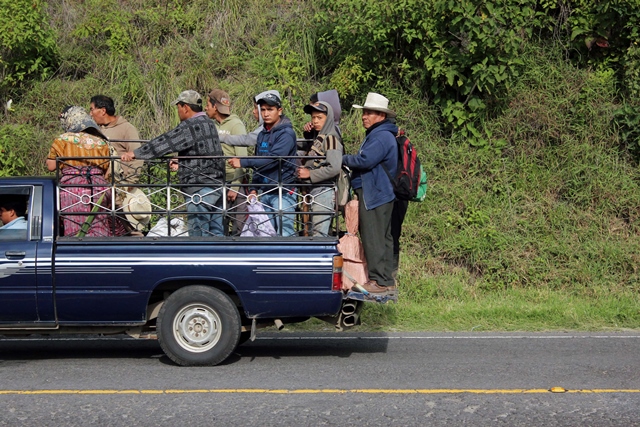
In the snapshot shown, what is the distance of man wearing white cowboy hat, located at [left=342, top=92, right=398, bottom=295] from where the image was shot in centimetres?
801

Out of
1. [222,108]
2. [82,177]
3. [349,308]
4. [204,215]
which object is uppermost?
[222,108]

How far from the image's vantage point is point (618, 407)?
6164 millimetres

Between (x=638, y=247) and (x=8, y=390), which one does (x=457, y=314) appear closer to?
(x=638, y=247)

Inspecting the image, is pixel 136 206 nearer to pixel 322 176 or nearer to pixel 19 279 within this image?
pixel 19 279

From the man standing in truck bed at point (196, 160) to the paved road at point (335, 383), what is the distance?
1.30 m

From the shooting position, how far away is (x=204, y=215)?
7.82 metres

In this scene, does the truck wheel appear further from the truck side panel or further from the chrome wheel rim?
the truck side panel

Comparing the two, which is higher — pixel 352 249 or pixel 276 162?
pixel 276 162

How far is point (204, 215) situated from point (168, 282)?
0.73m

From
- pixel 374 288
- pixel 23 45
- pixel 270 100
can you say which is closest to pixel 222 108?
pixel 270 100

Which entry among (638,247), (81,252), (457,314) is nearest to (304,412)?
(81,252)

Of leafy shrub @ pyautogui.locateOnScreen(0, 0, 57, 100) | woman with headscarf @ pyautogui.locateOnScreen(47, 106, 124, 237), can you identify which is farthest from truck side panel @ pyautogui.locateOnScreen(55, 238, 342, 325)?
leafy shrub @ pyautogui.locateOnScreen(0, 0, 57, 100)

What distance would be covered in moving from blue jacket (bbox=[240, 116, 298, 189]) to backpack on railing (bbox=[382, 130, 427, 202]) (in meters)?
0.91

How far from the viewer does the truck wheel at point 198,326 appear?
7.39m
